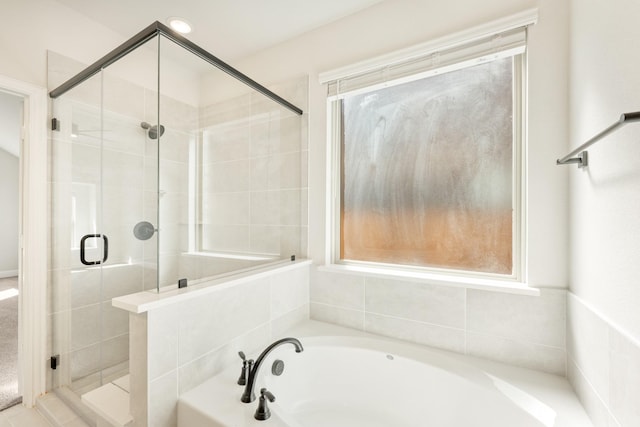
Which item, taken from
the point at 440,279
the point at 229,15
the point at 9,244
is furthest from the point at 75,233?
the point at 9,244

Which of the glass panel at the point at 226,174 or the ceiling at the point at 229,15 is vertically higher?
the ceiling at the point at 229,15

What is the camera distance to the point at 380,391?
5.06ft

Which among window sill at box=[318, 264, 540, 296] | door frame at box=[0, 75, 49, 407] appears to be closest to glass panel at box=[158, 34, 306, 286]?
window sill at box=[318, 264, 540, 296]

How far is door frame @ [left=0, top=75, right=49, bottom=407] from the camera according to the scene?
168 centimetres

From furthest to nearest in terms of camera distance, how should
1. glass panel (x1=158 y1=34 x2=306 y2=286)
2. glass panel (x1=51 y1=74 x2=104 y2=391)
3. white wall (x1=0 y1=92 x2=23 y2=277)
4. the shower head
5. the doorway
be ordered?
white wall (x1=0 y1=92 x2=23 y2=277) → the doorway → glass panel (x1=51 y1=74 x2=104 y2=391) → glass panel (x1=158 y1=34 x2=306 y2=286) → the shower head

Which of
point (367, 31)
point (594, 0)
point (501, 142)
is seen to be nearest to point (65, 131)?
point (367, 31)

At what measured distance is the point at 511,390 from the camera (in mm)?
1243

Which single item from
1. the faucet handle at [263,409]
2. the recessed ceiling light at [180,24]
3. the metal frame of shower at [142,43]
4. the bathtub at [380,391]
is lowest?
the bathtub at [380,391]

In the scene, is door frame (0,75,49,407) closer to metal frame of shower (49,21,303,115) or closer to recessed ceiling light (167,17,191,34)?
metal frame of shower (49,21,303,115)

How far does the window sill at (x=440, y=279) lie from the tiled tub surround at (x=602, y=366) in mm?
207

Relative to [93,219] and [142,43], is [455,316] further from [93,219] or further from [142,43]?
[93,219]

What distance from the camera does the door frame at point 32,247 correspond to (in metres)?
1.68

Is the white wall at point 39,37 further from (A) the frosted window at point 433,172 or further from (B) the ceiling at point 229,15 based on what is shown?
(A) the frosted window at point 433,172

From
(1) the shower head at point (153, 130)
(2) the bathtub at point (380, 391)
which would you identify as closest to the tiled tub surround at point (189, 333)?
(2) the bathtub at point (380, 391)
